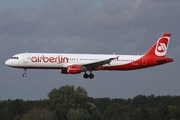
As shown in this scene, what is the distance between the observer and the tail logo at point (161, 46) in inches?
3743

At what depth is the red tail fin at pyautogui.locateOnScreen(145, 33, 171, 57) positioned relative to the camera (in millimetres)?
94569

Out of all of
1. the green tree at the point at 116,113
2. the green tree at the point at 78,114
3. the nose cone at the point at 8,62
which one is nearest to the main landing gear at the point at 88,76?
the nose cone at the point at 8,62

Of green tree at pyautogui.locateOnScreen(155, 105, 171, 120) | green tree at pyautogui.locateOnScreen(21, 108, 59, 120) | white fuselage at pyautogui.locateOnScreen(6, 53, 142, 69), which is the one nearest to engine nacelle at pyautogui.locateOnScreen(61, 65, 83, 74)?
white fuselage at pyautogui.locateOnScreen(6, 53, 142, 69)

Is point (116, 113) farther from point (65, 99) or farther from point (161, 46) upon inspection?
point (161, 46)

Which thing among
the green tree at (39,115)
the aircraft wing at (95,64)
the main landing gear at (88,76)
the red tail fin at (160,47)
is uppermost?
the red tail fin at (160,47)

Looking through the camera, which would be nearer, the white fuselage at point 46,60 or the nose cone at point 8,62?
the white fuselage at point 46,60

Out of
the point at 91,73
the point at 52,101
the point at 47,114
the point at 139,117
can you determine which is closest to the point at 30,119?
the point at 47,114

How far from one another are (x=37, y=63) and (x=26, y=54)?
259 centimetres

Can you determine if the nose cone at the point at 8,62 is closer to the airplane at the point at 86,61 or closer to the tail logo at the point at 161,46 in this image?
the airplane at the point at 86,61

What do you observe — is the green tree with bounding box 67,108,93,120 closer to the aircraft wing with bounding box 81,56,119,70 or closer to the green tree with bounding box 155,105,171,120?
the green tree with bounding box 155,105,171,120

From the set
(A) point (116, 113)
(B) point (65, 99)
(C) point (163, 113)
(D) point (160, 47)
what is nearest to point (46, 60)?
(D) point (160, 47)

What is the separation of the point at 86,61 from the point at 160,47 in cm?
1562

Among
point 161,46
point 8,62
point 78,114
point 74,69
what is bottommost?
point 78,114

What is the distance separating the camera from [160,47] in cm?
9594
